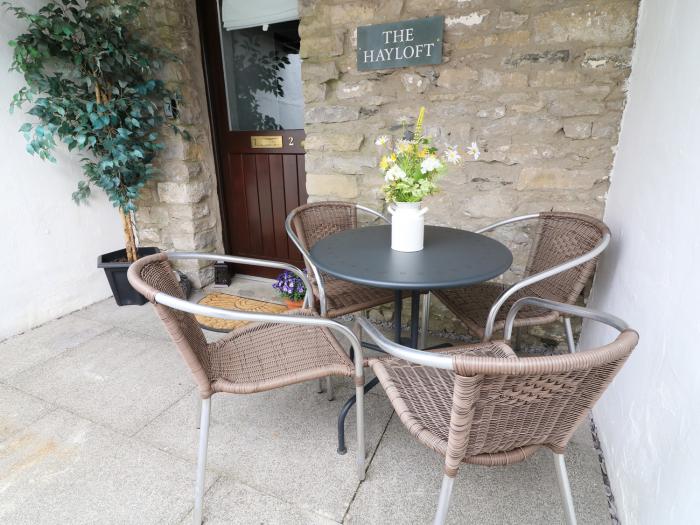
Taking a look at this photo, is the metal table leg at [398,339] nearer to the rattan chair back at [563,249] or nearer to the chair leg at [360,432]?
the chair leg at [360,432]

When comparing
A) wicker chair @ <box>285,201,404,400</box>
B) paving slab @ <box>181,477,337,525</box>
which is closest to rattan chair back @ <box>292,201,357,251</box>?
wicker chair @ <box>285,201,404,400</box>

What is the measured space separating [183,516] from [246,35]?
9.22 feet

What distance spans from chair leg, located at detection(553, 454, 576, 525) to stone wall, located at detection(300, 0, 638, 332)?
1.28 metres

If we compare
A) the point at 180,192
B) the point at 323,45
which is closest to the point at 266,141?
the point at 180,192

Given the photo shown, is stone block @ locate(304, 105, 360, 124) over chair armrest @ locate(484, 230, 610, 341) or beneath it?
over

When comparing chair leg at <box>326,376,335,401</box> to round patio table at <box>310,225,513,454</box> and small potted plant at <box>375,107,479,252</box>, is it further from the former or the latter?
small potted plant at <box>375,107,479,252</box>

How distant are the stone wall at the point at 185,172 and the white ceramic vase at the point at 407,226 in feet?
6.18

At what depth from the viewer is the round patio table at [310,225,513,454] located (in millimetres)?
1268

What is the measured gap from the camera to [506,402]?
2.66 feet

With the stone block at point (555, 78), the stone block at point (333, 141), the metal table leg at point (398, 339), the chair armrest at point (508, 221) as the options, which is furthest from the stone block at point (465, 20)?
the metal table leg at point (398, 339)

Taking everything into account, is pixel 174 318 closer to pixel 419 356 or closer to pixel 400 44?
pixel 419 356

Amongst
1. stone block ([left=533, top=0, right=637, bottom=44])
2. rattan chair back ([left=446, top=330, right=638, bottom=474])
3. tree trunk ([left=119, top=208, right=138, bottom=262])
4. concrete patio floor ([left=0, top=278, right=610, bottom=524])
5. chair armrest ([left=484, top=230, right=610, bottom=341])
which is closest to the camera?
rattan chair back ([left=446, top=330, right=638, bottom=474])

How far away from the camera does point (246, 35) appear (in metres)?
2.74

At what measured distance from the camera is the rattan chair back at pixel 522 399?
716 mm
